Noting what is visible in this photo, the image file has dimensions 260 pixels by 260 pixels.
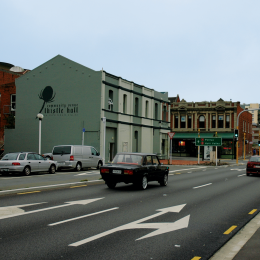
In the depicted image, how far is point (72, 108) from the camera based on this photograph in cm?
3644

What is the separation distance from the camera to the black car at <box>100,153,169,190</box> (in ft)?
46.0

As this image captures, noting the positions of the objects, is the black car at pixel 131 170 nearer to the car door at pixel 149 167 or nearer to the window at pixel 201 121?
the car door at pixel 149 167

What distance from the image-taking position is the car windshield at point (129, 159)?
14.7 m

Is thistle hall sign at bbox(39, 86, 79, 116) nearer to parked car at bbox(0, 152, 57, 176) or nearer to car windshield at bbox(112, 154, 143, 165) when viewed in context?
parked car at bbox(0, 152, 57, 176)

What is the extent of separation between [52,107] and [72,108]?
2296 mm

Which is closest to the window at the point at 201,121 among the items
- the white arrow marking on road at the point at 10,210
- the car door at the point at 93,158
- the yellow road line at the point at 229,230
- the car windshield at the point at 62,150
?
the car door at the point at 93,158

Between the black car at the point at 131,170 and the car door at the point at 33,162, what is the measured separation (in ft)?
27.1

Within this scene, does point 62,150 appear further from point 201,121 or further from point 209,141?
point 201,121

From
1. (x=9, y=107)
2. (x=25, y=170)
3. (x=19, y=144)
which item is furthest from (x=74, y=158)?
(x=9, y=107)

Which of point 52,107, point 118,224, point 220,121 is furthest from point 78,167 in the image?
point 220,121

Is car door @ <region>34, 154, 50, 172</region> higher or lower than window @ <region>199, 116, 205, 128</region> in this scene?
lower

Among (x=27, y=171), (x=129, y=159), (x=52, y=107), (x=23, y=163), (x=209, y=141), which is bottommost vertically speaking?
(x=27, y=171)

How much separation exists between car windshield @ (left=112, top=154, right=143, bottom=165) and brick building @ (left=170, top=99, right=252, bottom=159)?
47.7m

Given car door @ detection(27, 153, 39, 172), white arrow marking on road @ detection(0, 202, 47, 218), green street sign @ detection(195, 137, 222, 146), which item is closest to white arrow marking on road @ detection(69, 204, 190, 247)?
white arrow marking on road @ detection(0, 202, 47, 218)
